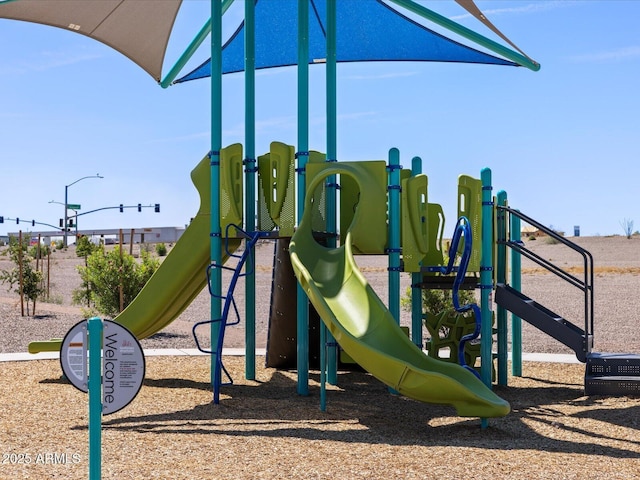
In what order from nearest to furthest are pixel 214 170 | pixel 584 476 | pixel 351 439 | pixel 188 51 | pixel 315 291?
pixel 584 476 → pixel 351 439 → pixel 315 291 → pixel 214 170 → pixel 188 51

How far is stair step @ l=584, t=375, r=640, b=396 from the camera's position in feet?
32.4

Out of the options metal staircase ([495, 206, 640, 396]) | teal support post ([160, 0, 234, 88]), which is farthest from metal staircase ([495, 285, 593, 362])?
teal support post ([160, 0, 234, 88])

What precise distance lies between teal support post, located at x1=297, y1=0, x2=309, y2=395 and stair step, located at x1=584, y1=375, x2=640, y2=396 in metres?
3.46

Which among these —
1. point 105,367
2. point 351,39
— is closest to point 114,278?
point 351,39

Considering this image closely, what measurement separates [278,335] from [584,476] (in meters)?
6.94

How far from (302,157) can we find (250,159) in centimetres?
82

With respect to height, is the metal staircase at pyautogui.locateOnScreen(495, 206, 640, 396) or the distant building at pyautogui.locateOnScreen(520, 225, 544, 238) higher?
the distant building at pyautogui.locateOnScreen(520, 225, 544, 238)

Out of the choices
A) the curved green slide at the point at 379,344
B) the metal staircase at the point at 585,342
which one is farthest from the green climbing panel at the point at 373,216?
the metal staircase at the point at 585,342

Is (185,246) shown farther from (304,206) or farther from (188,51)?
(188,51)

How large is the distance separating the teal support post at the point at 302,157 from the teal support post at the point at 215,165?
107 cm

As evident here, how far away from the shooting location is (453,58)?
47.8 ft

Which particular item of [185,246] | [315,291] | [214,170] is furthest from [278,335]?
[315,291]

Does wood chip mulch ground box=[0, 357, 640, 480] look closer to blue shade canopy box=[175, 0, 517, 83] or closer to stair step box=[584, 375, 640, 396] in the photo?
stair step box=[584, 375, 640, 396]

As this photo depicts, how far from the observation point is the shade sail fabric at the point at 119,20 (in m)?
11.9
